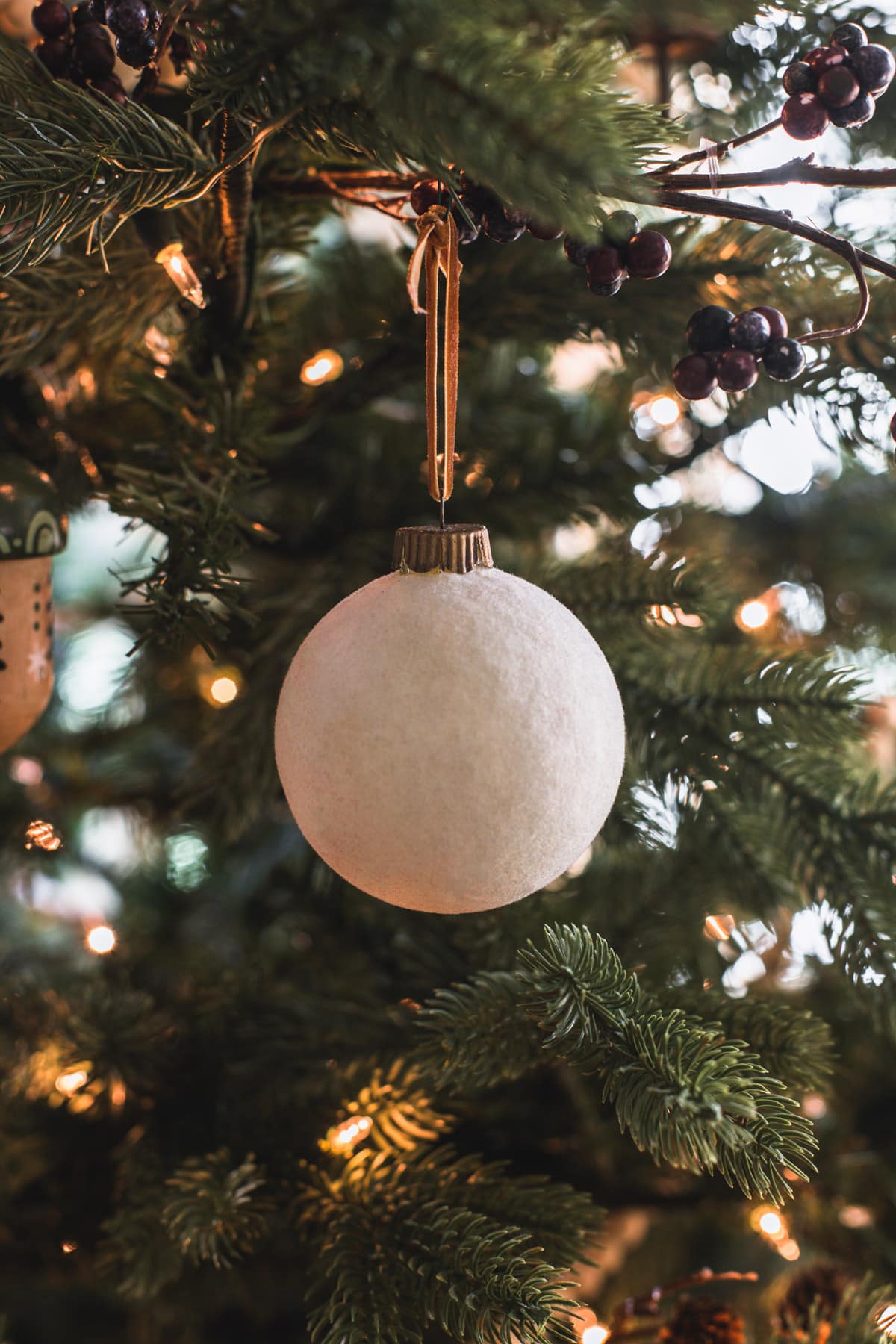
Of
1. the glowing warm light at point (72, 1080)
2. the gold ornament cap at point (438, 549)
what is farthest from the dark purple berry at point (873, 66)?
the glowing warm light at point (72, 1080)

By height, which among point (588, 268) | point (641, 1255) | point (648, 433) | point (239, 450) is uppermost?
point (588, 268)

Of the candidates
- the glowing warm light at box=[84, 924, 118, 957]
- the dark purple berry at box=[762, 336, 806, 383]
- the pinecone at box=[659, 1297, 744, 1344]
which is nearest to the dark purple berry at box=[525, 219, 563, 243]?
the dark purple berry at box=[762, 336, 806, 383]

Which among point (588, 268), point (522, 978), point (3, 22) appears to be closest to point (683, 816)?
point (522, 978)

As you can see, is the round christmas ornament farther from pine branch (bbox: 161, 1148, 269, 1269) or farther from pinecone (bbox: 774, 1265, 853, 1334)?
pinecone (bbox: 774, 1265, 853, 1334)

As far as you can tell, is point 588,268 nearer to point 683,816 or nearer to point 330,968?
point 683,816

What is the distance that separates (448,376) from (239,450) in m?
0.18

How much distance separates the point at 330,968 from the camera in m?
0.68

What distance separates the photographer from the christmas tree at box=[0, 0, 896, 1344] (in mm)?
344

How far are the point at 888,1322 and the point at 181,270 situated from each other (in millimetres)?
582

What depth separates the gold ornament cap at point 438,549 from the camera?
1.25ft

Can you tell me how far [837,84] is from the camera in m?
0.35

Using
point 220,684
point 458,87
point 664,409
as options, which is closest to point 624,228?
point 458,87

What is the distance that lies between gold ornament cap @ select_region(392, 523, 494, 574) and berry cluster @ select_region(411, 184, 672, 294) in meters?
0.11

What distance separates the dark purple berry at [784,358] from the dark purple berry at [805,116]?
8 centimetres
